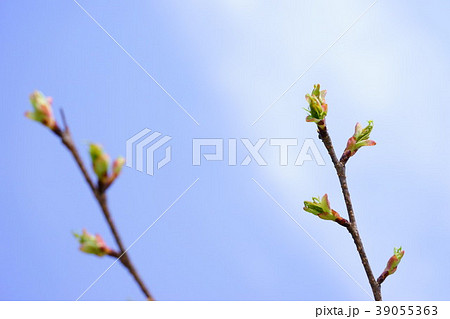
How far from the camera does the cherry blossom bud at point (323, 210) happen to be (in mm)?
1018

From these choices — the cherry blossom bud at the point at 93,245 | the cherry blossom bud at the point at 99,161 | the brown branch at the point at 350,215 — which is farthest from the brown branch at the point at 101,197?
the brown branch at the point at 350,215

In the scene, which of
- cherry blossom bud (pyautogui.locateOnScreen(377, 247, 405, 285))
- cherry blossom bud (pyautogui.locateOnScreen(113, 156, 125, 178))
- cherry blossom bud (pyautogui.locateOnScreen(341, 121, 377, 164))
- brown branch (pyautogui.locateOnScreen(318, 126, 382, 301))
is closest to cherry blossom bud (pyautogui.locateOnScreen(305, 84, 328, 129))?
brown branch (pyautogui.locateOnScreen(318, 126, 382, 301))

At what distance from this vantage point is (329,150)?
93cm

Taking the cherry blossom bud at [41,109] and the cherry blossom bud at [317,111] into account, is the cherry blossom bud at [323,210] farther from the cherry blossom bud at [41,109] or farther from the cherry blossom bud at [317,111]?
the cherry blossom bud at [41,109]

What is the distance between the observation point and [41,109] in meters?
0.54

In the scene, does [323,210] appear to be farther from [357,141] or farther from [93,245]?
[93,245]

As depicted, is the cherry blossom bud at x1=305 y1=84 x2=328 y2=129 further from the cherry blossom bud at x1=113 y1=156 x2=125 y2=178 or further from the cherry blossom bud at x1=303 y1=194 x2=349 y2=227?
the cherry blossom bud at x1=113 y1=156 x2=125 y2=178

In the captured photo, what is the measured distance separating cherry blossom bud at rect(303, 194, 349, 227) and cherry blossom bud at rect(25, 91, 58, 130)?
0.63 metres

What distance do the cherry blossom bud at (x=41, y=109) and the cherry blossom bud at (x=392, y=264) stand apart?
2.51ft

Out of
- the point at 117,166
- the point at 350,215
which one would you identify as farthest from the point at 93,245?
the point at 350,215

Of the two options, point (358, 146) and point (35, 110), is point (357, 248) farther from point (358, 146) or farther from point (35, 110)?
point (35, 110)

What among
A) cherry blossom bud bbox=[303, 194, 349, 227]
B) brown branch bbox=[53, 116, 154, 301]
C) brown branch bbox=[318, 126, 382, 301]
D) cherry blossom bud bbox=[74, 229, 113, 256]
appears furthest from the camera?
cherry blossom bud bbox=[303, 194, 349, 227]

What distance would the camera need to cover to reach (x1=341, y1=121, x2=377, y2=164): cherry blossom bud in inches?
40.8

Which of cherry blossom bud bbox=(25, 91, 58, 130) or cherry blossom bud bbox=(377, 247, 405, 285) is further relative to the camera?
cherry blossom bud bbox=(377, 247, 405, 285)
